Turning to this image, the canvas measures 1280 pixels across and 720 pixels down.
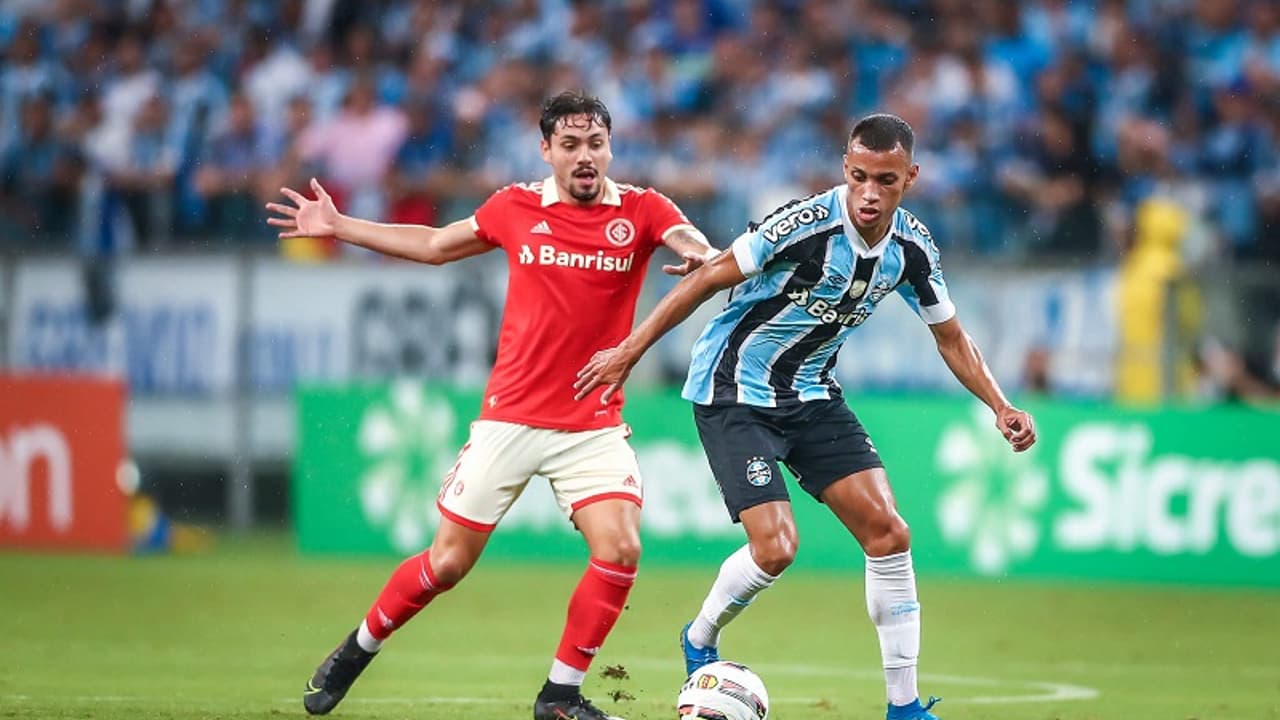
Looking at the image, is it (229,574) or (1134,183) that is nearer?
(229,574)

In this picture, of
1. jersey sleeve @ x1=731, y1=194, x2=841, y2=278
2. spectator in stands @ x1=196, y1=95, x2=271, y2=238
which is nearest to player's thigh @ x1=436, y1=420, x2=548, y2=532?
jersey sleeve @ x1=731, y1=194, x2=841, y2=278

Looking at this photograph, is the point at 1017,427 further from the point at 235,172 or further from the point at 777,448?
the point at 235,172

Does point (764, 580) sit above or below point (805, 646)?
above

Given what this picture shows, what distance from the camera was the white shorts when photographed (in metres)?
8.32

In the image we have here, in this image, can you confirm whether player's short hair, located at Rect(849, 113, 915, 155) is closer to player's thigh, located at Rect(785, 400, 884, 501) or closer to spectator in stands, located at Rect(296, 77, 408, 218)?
player's thigh, located at Rect(785, 400, 884, 501)

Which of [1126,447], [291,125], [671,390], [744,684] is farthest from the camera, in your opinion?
[291,125]

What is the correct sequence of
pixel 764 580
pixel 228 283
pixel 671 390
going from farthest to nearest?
pixel 228 283
pixel 671 390
pixel 764 580

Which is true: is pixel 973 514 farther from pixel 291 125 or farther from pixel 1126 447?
pixel 291 125

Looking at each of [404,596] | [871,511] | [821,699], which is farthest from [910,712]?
[404,596]

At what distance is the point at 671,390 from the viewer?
656 inches

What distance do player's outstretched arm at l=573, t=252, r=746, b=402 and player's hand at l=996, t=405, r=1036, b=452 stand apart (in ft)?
3.94

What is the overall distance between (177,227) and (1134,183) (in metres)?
8.51

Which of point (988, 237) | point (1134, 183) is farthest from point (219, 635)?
point (1134, 183)

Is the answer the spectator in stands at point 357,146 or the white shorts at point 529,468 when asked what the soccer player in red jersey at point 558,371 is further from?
the spectator in stands at point 357,146
